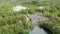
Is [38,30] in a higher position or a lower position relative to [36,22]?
lower

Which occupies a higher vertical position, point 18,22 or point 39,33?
point 18,22

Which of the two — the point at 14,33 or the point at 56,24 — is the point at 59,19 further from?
the point at 14,33

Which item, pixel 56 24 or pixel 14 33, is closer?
pixel 14 33

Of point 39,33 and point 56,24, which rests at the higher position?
point 56,24

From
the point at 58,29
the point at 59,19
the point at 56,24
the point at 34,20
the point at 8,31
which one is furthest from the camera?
the point at 34,20

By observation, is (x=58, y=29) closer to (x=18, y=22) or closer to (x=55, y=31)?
(x=55, y=31)

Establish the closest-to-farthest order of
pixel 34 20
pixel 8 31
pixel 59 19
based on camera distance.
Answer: pixel 8 31, pixel 59 19, pixel 34 20

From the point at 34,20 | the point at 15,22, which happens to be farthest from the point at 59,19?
the point at 15,22

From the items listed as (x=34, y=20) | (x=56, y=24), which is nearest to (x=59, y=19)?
(x=56, y=24)

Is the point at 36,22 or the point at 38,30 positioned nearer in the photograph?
the point at 38,30
